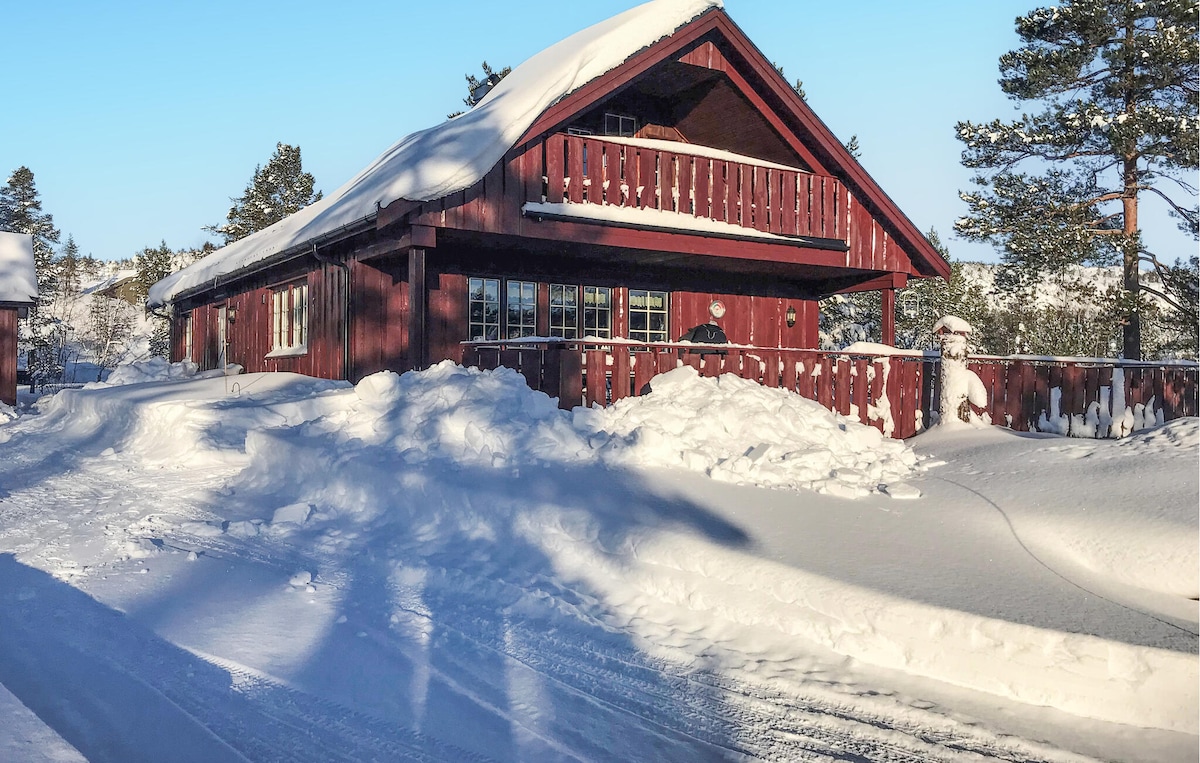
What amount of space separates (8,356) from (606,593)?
1982 centimetres

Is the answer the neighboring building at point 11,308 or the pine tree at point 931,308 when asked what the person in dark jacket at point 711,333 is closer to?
the neighboring building at point 11,308

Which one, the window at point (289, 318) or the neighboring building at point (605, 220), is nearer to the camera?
the neighboring building at point (605, 220)

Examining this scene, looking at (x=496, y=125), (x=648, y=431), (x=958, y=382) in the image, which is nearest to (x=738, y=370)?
(x=958, y=382)

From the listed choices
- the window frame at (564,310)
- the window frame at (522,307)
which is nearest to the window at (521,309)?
the window frame at (522,307)

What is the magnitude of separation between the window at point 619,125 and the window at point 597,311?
257 cm

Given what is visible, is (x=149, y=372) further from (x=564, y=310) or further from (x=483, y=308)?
(x=564, y=310)

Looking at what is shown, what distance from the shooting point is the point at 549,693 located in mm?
3873

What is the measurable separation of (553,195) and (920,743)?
9602 mm

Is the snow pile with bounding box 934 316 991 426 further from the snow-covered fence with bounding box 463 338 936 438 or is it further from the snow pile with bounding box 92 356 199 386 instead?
the snow pile with bounding box 92 356 199 386

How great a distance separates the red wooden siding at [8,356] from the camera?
1972 centimetres

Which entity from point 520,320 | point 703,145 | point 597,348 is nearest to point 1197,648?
point 597,348

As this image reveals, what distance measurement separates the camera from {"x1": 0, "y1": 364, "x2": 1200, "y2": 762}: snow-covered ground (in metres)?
3.59

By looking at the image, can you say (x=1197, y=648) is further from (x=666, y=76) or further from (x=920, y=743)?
(x=666, y=76)

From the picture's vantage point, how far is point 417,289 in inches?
449
